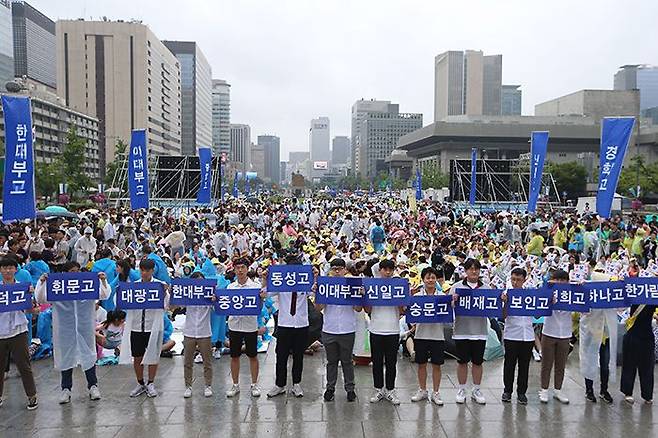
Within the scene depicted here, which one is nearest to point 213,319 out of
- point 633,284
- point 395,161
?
point 633,284

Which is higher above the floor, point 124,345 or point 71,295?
point 71,295

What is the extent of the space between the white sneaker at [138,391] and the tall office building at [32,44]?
479 ft

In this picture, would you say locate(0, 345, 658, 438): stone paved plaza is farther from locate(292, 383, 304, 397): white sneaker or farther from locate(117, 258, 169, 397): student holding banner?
locate(117, 258, 169, 397): student holding banner

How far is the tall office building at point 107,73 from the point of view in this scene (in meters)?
95.1

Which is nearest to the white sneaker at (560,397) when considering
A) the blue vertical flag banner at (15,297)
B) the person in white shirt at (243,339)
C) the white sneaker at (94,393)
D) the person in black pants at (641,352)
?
the person in black pants at (641,352)

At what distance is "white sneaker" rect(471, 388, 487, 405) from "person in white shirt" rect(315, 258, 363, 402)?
4.68 ft

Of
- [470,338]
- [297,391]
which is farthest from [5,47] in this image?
[470,338]

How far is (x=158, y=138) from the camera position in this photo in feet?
364

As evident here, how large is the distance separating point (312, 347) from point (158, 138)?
10887 cm

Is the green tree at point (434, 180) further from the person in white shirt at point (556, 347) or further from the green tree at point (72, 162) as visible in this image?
the person in white shirt at point (556, 347)

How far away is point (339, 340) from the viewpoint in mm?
6609

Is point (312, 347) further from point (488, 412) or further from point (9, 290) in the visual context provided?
point (9, 290)

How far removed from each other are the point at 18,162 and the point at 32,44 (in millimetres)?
156463

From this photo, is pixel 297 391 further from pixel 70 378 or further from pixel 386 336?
pixel 70 378
